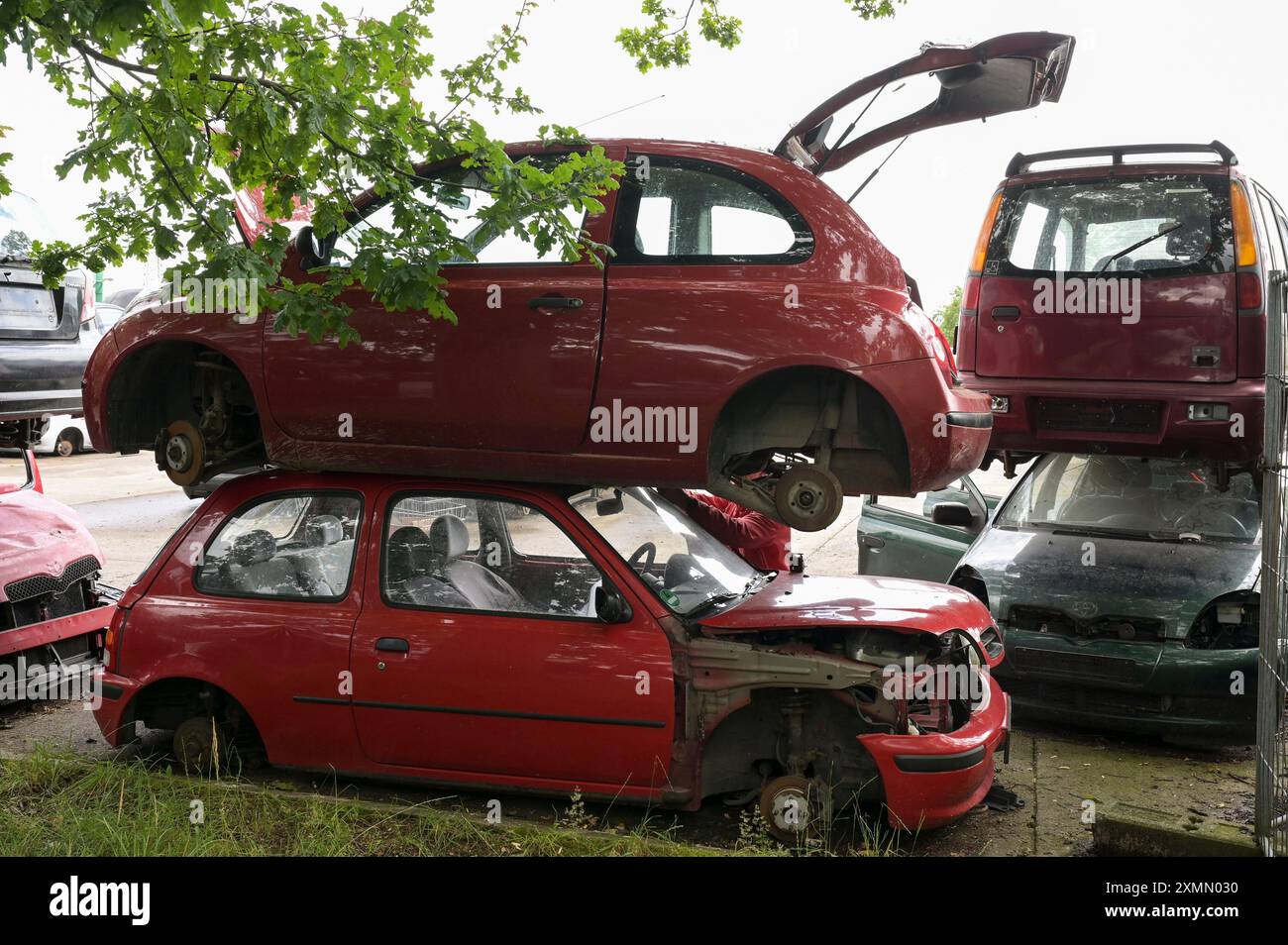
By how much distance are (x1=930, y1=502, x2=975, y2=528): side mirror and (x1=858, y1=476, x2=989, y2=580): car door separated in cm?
12

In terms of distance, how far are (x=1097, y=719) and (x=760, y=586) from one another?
2000 millimetres

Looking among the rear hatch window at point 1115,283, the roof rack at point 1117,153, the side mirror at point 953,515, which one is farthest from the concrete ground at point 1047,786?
the roof rack at point 1117,153

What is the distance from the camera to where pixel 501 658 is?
16.4 feet

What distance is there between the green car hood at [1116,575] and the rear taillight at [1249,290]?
51.4 inches

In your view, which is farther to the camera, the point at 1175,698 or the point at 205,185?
the point at 1175,698

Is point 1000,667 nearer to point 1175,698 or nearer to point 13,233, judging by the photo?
point 1175,698

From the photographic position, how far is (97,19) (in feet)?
12.7

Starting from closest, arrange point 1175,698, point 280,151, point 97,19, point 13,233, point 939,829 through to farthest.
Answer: point 97,19 → point 280,151 → point 939,829 → point 1175,698 → point 13,233

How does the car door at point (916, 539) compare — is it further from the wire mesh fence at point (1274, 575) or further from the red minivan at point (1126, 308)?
the wire mesh fence at point (1274, 575)

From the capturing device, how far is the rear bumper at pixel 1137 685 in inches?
237

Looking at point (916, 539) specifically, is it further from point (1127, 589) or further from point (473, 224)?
point (473, 224)

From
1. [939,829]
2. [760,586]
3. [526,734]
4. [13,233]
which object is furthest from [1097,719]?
[13,233]

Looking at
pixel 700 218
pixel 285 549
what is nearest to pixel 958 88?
pixel 700 218

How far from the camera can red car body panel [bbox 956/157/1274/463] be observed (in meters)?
6.69
